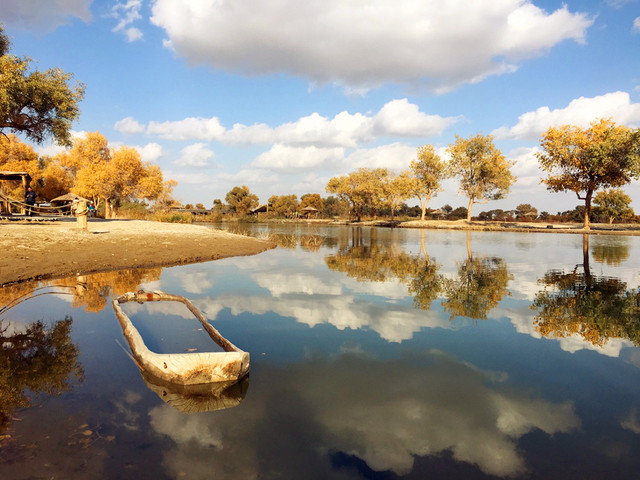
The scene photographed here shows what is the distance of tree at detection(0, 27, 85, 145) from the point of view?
22281 mm

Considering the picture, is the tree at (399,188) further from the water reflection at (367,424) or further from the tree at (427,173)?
→ the water reflection at (367,424)

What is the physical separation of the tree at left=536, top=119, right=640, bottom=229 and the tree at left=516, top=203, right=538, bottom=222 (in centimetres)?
4278

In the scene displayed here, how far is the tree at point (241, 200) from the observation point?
115m

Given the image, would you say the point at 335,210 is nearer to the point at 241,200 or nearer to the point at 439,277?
the point at 241,200

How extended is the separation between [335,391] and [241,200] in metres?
Result: 116

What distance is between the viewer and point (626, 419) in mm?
5355

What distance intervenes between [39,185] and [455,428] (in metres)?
79.4

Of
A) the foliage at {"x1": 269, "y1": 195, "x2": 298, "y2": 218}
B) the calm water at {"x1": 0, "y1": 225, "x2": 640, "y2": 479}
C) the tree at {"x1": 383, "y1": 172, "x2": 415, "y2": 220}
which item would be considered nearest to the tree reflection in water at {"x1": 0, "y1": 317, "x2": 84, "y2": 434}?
the calm water at {"x1": 0, "y1": 225, "x2": 640, "y2": 479}

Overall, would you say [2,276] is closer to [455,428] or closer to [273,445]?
[273,445]

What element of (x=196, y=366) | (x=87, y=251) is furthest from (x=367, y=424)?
(x=87, y=251)

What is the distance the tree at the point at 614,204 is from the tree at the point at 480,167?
1017 inches

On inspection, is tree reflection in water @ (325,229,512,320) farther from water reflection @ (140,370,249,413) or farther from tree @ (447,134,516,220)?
tree @ (447,134,516,220)

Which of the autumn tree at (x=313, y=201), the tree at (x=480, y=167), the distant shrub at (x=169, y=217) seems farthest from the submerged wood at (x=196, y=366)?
the autumn tree at (x=313, y=201)

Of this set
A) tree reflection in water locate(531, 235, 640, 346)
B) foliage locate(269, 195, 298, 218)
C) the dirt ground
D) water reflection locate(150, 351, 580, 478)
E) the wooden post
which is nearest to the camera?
water reflection locate(150, 351, 580, 478)
